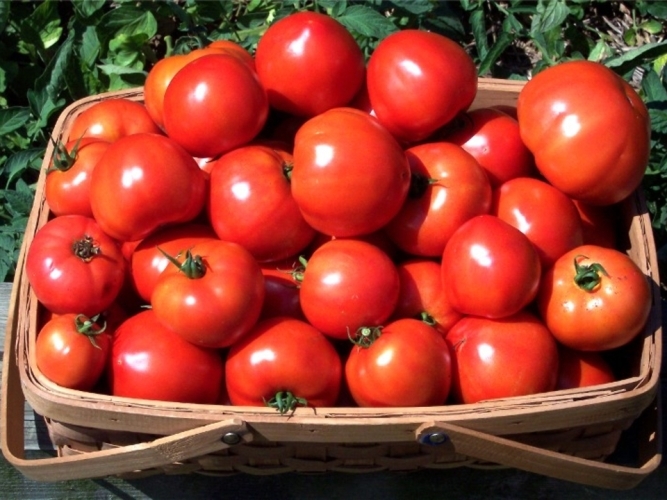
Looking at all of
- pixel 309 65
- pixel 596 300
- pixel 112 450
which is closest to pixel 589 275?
pixel 596 300

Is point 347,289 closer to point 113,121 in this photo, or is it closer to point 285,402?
point 285,402

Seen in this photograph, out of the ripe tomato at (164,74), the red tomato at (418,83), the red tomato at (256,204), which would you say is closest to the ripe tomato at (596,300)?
the red tomato at (418,83)

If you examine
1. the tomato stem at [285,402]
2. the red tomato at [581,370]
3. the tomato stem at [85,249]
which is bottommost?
the red tomato at [581,370]

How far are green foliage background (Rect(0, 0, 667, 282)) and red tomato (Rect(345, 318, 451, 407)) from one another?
893 mm

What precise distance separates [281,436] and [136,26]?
4.29 feet

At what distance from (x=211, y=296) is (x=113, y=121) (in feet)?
1.77

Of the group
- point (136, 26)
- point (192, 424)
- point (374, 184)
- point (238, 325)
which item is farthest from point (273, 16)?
point (192, 424)

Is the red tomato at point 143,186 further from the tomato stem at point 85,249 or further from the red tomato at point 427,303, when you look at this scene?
the red tomato at point 427,303

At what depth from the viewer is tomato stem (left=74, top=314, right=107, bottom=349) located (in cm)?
131

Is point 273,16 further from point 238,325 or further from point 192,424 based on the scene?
point 192,424

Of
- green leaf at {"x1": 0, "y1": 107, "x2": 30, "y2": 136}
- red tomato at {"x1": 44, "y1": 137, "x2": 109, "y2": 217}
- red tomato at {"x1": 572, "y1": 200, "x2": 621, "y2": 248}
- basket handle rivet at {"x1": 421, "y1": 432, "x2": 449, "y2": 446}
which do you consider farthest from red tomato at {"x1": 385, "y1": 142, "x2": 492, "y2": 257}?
green leaf at {"x1": 0, "y1": 107, "x2": 30, "y2": 136}

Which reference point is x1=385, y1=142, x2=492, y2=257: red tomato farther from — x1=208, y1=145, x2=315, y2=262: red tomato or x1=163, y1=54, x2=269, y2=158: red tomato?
x1=163, y1=54, x2=269, y2=158: red tomato

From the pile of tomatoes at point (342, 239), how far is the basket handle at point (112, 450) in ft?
0.30

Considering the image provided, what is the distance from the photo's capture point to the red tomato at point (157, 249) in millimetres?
1385
